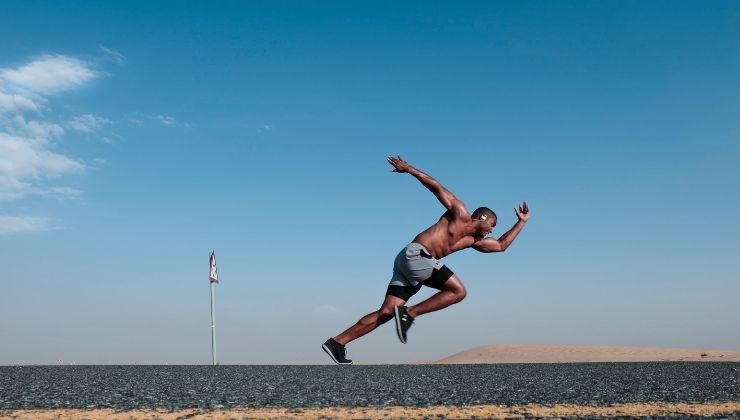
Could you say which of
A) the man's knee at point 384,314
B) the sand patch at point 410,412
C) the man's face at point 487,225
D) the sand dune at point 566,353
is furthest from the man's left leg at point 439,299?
the sand dune at point 566,353

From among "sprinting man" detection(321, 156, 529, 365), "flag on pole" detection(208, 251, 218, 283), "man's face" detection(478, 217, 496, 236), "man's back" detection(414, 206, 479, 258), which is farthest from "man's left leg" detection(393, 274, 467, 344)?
"flag on pole" detection(208, 251, 218, 283)

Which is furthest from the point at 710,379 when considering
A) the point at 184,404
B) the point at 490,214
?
the point at 184,404

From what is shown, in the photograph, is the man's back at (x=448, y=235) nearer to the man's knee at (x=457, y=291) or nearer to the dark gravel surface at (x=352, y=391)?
the man's knee at (x=457, y=291)

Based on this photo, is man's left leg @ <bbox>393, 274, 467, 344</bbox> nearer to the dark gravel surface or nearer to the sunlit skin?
the sunlit skin

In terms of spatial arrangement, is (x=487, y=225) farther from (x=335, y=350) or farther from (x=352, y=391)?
(x=352, y=391)

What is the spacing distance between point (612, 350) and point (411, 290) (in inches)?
608

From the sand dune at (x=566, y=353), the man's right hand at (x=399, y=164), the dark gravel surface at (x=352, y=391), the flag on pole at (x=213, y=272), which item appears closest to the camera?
the dark gravel surface at (x=352, y=391)

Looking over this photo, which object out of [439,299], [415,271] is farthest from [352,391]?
[439,299]

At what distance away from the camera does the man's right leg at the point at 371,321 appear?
8406mm

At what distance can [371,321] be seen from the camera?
845 cm

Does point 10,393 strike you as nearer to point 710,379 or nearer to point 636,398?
point 636,398

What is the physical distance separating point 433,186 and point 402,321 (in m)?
1.55

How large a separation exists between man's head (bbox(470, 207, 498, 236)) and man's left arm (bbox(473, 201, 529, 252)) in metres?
0.26

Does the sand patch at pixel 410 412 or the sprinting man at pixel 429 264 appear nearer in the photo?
the sand patch at pixel 410 412
